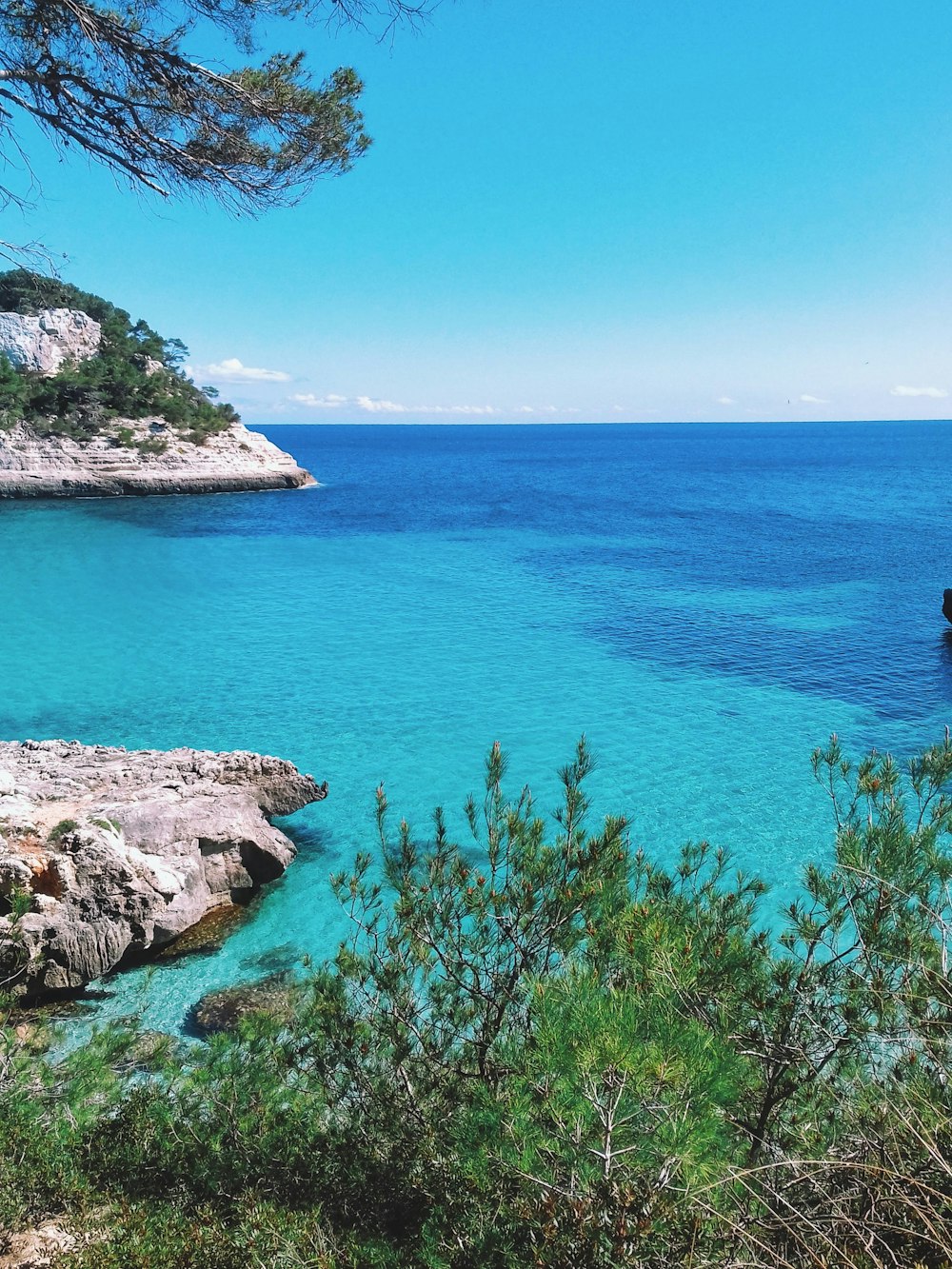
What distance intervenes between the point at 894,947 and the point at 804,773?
1158 cm

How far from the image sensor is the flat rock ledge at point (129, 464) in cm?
4741

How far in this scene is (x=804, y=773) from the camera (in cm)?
1456

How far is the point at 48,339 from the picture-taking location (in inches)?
2217

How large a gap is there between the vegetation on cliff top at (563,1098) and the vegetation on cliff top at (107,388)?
171 feet

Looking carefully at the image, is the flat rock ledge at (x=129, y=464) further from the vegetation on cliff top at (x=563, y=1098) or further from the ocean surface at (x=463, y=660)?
the vegetation on cliff top at (x=563, y=1098)

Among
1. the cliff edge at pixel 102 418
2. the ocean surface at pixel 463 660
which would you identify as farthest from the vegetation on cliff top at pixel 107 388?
the ocean surface at pixel 463 660

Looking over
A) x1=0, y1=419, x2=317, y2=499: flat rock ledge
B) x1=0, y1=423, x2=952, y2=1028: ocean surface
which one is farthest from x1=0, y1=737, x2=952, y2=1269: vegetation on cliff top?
x1=0, y1=419, x2=317, y2=499: flat rock ledge

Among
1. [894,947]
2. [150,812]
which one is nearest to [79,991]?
[150,812]

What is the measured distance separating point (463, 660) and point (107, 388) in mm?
43436

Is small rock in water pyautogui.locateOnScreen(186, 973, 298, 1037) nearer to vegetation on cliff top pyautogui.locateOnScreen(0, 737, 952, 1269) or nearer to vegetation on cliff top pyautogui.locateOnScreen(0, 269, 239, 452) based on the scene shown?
vegetation on cliff top pyautogui.locateOnScreen(0, 737, 952, 1269)

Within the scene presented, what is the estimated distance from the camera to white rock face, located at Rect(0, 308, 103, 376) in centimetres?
5484

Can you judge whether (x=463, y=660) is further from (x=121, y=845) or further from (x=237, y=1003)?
(x=237, y=1003)

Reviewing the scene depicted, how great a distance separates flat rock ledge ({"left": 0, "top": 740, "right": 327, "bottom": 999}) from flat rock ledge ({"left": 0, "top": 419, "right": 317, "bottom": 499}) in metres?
40.1

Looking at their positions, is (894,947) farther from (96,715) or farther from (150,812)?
(96,715)
